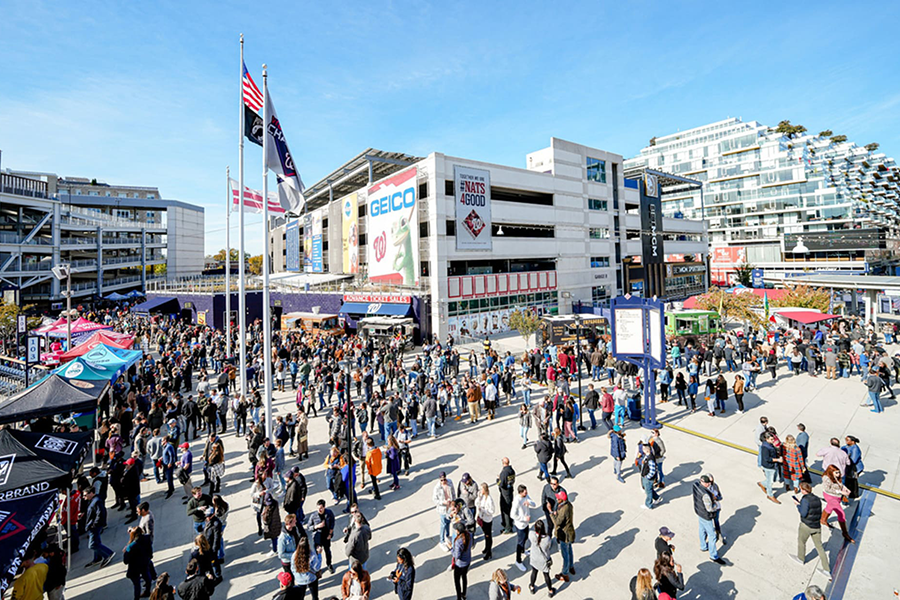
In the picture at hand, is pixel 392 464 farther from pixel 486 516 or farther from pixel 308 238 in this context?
pixel 308 238

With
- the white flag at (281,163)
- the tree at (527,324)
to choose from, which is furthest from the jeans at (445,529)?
the tree at (527,324)

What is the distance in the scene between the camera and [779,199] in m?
81.3

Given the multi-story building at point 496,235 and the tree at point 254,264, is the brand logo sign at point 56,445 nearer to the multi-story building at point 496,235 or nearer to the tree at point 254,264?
the multi-story building at point 496,235

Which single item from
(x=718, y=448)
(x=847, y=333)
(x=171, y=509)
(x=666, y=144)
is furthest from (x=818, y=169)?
(x=171, y=509)

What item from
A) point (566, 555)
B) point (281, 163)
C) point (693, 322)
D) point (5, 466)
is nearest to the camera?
point (5, 466)

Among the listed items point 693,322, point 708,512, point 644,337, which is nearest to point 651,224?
point 693,322

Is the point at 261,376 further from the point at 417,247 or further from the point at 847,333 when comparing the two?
the point at 847,333

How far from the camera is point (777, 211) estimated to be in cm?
8138

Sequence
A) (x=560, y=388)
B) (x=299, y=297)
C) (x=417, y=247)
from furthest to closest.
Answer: (x=299, y=297) < (x=417, y=247) < (x=560, y=388)

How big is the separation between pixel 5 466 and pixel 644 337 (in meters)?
16.5

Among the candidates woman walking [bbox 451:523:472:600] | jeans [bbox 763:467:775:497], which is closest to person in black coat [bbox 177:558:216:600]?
woman walking [bbox 451:523:472:600]

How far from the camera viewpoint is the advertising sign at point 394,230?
112 feet

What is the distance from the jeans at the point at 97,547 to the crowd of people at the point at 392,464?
0.10 ft

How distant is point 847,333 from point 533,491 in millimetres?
25816
